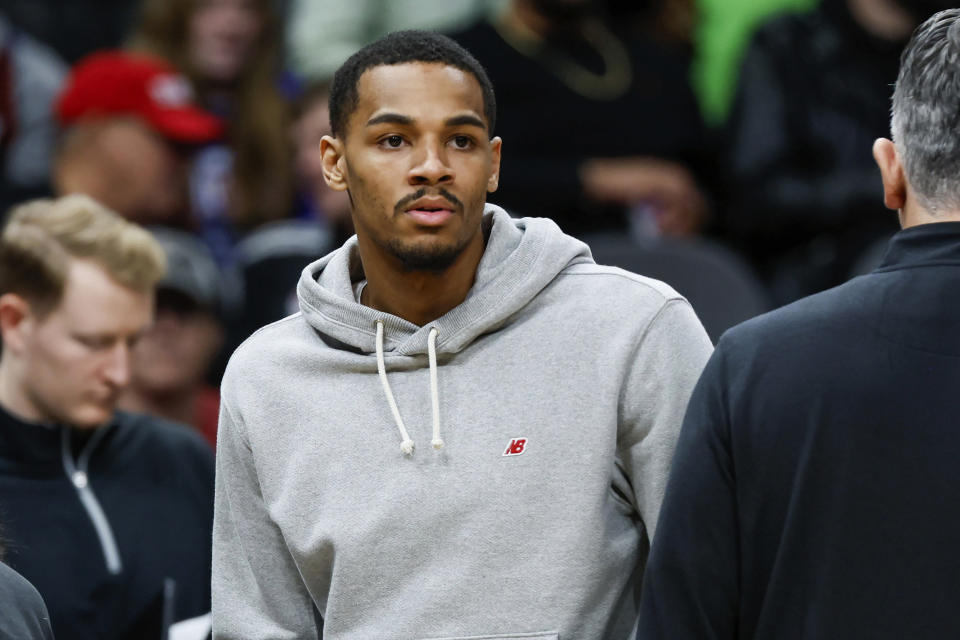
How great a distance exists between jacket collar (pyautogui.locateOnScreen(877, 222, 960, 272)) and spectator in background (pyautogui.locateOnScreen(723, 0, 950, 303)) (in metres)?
3.06

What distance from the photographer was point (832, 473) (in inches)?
83.4

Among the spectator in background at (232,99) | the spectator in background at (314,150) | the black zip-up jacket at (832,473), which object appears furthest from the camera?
the spectator in background at (232,99)

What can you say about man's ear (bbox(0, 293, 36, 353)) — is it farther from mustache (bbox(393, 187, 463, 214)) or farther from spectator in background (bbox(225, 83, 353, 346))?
spectator in background (bbox(225, 83, 353, 346))

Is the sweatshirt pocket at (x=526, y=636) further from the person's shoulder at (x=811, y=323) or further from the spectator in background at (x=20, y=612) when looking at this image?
the spectator in background at (x=20, y=612)

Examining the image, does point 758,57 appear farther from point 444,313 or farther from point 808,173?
point 444,313

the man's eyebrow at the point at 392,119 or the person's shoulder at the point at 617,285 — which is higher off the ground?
the man's eyebrow at the point at 392,119

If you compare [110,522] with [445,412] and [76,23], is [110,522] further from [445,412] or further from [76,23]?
[76,23]

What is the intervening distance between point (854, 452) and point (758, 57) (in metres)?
3.61

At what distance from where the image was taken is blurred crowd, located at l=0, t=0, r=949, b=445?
5199mm

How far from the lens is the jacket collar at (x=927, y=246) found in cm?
212

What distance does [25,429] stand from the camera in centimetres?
341

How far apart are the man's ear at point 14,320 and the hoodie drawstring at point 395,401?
1265mm

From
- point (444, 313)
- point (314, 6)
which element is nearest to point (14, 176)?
point (314, 6)

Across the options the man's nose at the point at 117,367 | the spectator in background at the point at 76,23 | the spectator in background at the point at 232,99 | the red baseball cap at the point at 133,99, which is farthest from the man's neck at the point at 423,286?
the spectator in background at the point at 76,23
